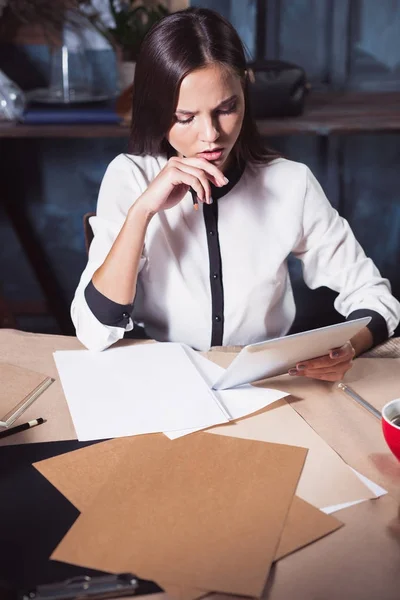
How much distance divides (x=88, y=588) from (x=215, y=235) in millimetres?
937

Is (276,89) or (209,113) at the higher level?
(209,113)

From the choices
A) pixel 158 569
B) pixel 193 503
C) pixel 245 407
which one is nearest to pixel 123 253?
pixel 245 407

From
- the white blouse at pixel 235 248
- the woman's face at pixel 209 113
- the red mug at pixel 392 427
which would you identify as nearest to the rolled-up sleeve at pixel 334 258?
the white blouse at pixel 235 248

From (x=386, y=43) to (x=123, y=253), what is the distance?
1698 mm

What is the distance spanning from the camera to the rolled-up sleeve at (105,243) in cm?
131

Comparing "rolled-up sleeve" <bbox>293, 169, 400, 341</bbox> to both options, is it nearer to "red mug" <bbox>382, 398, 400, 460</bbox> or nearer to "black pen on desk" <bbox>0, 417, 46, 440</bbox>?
"red mug" <bbox>382, 398, 400, 460</bbox>

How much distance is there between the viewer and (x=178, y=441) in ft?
3.30

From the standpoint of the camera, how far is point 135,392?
114cm

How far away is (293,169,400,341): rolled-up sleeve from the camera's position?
1505mm

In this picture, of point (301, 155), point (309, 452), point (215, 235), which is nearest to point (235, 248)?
point (215, 235)

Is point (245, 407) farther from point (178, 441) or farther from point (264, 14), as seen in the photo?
point (264, 14)

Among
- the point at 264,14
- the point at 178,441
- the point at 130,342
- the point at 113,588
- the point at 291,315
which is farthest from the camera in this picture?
the point at 264,14

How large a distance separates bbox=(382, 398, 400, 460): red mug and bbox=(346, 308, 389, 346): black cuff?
1.34ft

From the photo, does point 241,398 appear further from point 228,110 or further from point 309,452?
point 228,110
